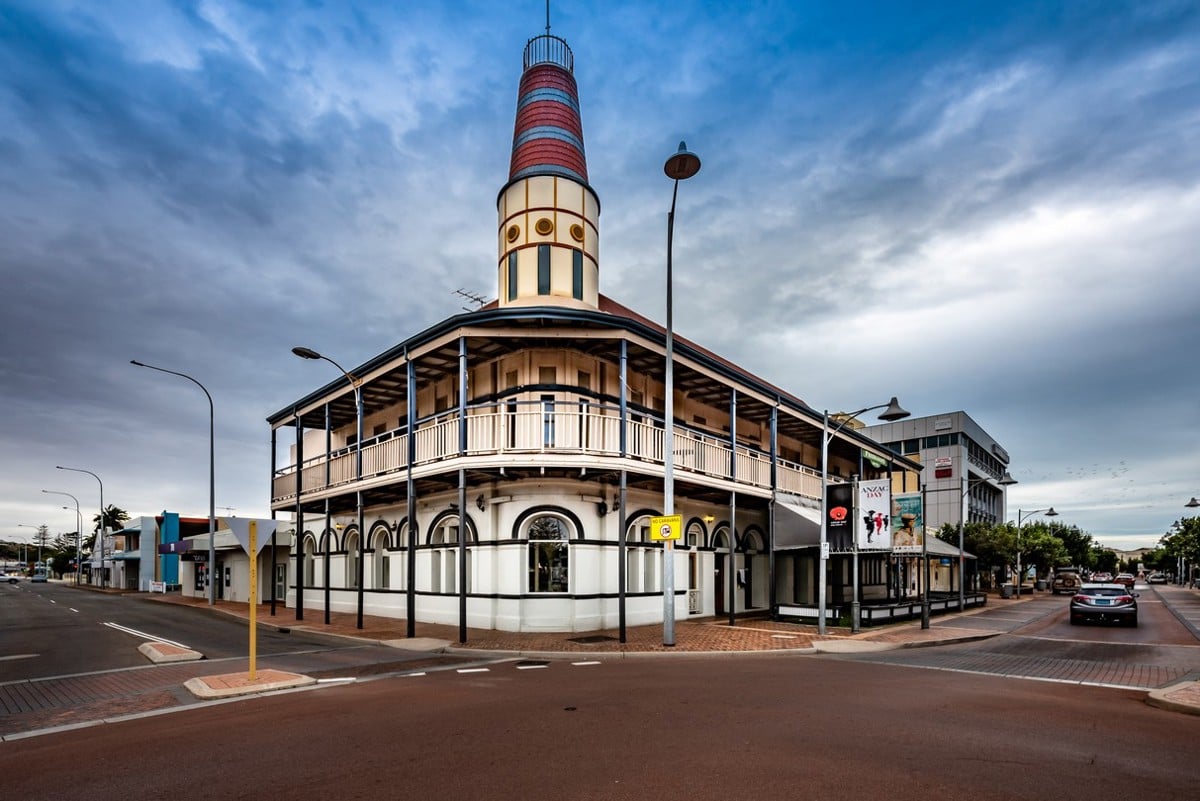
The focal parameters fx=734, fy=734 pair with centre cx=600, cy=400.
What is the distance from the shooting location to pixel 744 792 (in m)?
5.60

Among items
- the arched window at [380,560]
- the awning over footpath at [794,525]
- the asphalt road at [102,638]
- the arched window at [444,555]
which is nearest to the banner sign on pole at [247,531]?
the asphalt road at [102,638]

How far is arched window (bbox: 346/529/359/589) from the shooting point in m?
25.5

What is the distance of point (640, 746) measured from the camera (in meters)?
6.99

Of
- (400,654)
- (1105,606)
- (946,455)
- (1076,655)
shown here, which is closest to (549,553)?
(400,654)

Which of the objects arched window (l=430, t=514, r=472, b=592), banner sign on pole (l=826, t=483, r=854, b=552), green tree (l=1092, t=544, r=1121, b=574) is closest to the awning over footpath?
banner sign on pole (l=826, t=483, r=854, b=552)

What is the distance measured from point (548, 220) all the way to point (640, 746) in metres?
17.2

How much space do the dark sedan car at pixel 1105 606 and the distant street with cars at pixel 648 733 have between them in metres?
11.8

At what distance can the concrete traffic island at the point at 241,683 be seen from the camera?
1021 cm

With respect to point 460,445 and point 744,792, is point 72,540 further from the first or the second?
point 744,792

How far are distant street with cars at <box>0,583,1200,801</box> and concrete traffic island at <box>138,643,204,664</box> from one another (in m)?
0.40

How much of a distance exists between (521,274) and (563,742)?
53.7 feet

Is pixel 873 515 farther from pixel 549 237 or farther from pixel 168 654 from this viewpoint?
pixel 168 654

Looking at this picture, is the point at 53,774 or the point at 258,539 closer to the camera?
the point at 53,774

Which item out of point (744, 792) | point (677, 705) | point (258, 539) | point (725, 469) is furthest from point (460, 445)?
point (744, 792)
